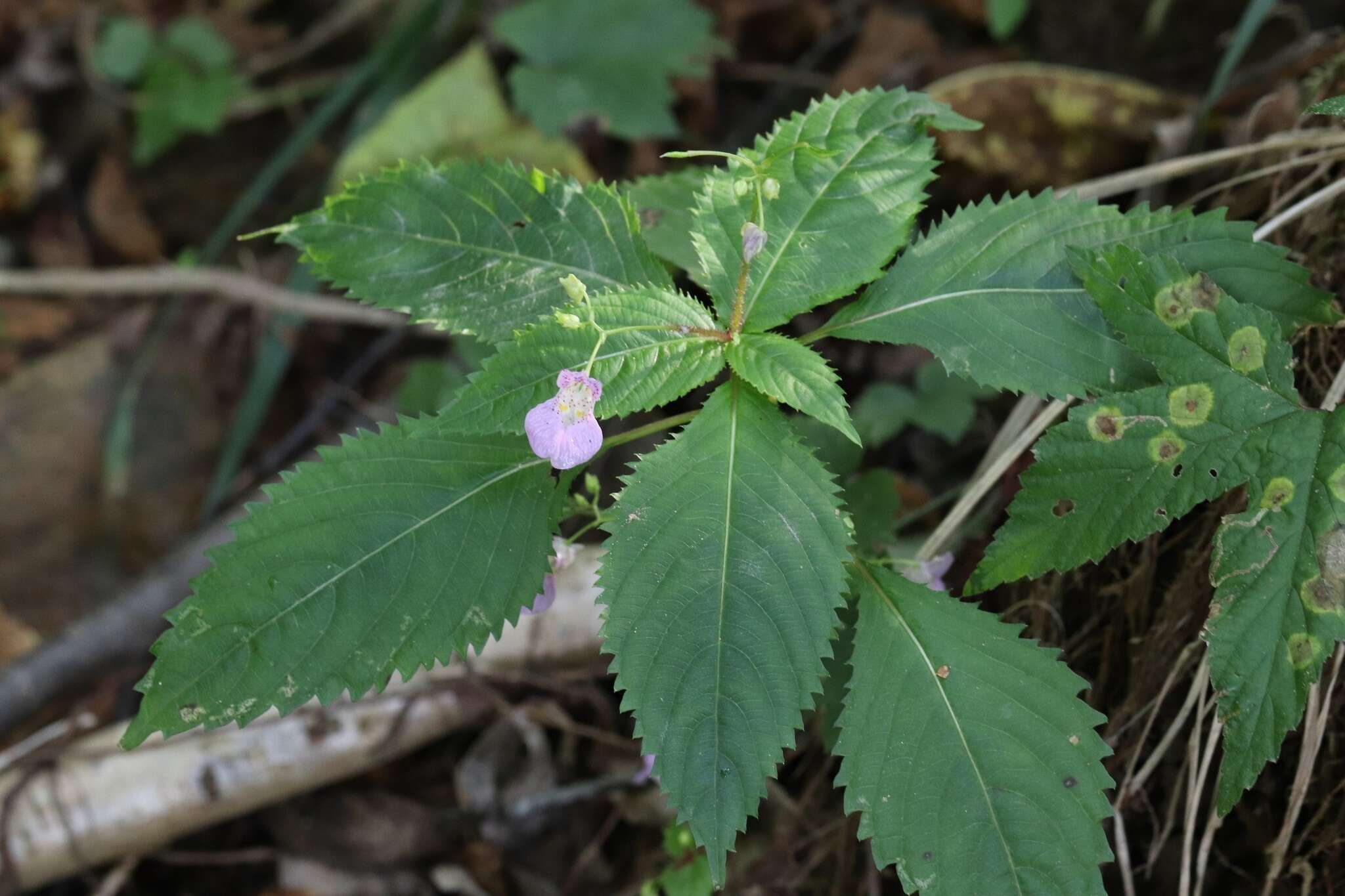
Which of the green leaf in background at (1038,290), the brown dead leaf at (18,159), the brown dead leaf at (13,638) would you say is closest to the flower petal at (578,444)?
the green leaf in background at (1038,290)

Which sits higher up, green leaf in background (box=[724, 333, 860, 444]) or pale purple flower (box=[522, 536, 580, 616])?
green leaf in background (box=[724, 333, 860, 444])

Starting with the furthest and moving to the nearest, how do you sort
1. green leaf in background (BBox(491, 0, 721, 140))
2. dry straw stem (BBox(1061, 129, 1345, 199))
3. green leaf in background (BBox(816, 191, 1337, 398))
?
green leaf in background (BBox(491, 0, 721, 140))
dry straw stem (BBox(1061, 129, 1345, 199))
green leaf in background (BBox(816, 191, 1337, 398))

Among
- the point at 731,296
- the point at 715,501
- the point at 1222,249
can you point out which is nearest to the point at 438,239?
the point at 731,296

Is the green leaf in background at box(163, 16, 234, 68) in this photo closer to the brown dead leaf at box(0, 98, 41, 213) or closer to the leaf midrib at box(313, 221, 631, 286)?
the brown dead leaf at box(0, 98, 41, 213)

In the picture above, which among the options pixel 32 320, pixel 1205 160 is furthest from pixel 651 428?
pixel 32 320

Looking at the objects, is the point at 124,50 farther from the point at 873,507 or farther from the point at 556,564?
the point at 873,507

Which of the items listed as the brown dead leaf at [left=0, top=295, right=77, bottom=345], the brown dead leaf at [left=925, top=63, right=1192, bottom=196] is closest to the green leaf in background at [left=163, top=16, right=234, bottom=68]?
the brown dead leaf at [left=0, top=295, right=77, bottom=345]
